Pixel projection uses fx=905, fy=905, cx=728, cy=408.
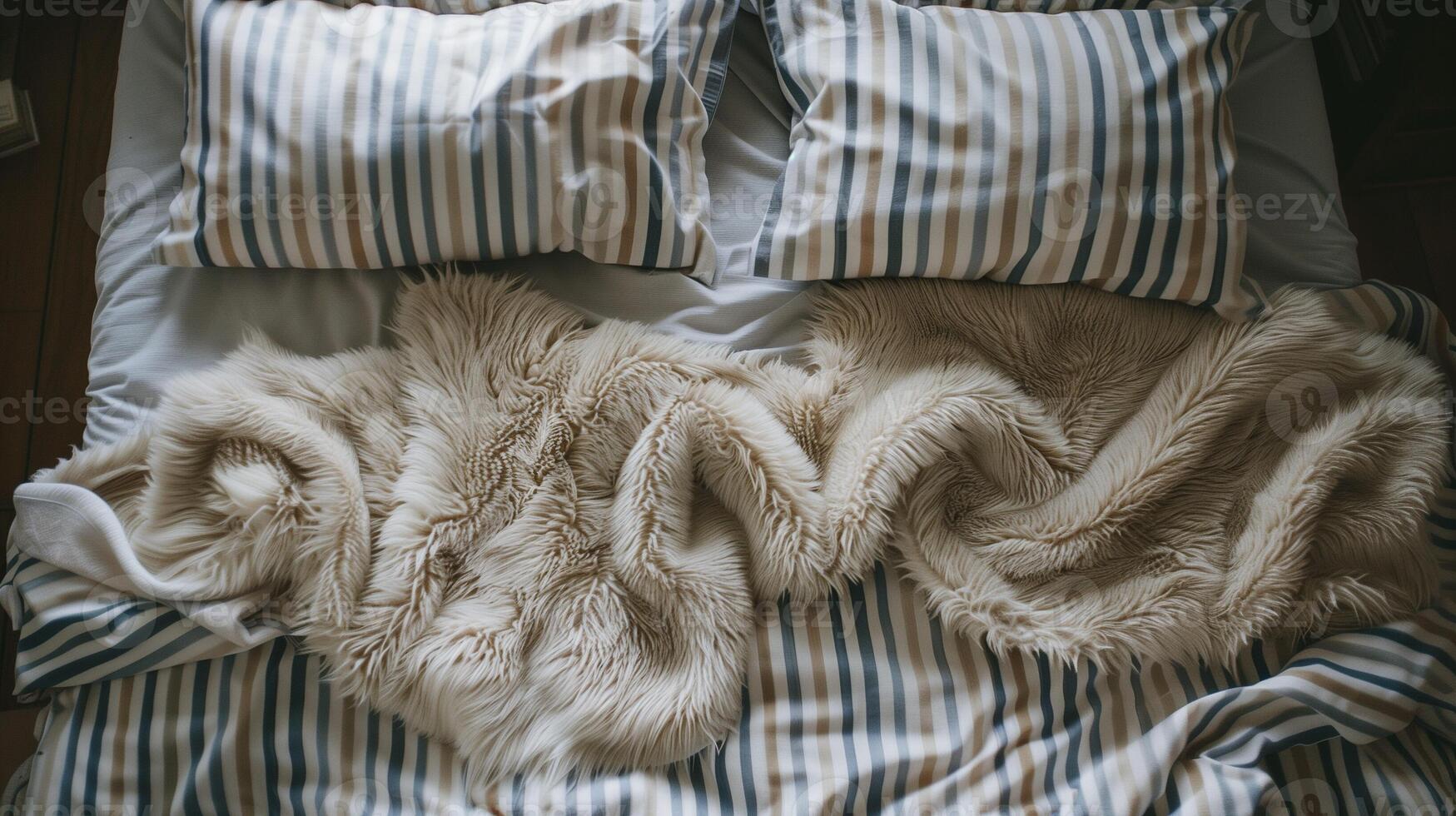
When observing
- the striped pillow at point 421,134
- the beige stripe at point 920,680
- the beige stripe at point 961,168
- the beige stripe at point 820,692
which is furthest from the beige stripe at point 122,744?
the beige stripe at point 961,168

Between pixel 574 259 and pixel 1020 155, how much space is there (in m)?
0.48

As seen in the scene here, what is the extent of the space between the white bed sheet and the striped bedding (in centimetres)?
26

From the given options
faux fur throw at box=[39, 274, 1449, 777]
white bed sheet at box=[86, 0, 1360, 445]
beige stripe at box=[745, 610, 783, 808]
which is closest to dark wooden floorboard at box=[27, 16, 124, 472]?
white bed sheet at box=[86, 0, 1360, 445]

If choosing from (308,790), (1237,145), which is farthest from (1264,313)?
(308,790)

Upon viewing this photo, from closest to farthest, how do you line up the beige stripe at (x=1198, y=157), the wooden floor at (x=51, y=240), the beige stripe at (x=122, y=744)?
the beige stripe at (x=122, y=744), the beige stripe at (x=1198, y=157), the wooden floor at (x=51, y=240)

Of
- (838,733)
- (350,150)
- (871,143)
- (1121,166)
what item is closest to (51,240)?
(350,150)

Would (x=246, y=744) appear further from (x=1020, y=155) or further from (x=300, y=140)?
(x=1020, y=155)

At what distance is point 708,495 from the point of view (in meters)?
0.93

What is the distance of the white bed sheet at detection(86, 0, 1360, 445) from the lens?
3.11ft

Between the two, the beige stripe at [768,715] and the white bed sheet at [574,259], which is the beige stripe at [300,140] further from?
the beige stripe at [768,715]

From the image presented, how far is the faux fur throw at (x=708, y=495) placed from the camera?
2.74 feet

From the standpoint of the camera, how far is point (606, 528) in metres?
0.88

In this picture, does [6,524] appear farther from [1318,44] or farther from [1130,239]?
[1318,44]

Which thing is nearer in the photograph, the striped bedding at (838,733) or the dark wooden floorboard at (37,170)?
the striped bedding at (838,733)
